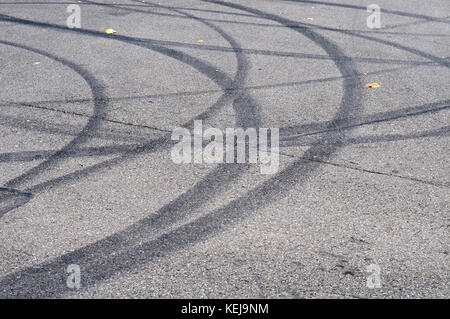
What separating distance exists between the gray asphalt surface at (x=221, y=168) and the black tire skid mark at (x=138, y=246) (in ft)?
0.04

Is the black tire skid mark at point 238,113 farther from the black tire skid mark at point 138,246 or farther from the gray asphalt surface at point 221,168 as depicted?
the black tire skid mark at point 138,246

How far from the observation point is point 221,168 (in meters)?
5.19

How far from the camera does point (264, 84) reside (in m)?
7.33

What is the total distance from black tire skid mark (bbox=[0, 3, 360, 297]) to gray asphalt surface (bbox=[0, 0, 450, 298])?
14 millimetres

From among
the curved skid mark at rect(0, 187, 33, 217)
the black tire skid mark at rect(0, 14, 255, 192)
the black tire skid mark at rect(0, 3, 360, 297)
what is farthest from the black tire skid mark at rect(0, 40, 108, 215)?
the black tire skid mark at rect(0, 3, 360, 297)

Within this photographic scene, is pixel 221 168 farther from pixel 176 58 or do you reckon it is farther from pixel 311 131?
pixel 176 58

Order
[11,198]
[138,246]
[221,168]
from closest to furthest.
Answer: [138,246] < [11,198] < [221,168]

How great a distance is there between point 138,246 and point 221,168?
4.48ft

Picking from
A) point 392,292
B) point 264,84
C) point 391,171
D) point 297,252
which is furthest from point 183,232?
point 264,84

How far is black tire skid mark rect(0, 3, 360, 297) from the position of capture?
12.1 feet

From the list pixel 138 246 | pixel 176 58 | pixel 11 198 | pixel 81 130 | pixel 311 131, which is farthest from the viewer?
pixel 176 58

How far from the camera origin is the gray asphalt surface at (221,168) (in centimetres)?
385

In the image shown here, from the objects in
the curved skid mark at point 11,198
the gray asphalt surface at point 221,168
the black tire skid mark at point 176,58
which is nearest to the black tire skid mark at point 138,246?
the gray asphalt surface at point 221,168

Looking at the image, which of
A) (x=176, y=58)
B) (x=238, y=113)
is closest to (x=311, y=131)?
(x=238, y=113)
